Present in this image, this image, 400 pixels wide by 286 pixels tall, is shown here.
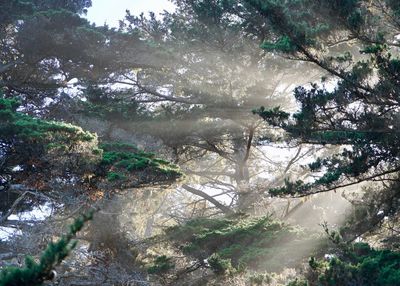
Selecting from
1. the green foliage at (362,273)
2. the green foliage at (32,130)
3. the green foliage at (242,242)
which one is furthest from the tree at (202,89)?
the green foliage at (362,273)

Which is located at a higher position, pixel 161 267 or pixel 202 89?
pixel 202 89

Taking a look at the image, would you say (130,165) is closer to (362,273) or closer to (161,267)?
(161,267)

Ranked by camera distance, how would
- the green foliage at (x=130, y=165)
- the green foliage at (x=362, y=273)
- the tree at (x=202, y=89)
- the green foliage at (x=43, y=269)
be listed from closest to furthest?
the green foliage at (x=43, y=269), the green foliage at (x=362, y=273), the green foliage at (x=130, y=165), the tree at (x=202, y=89)

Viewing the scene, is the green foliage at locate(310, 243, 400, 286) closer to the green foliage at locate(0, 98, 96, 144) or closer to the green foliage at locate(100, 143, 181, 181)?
the green foliage at locate(100, 143, 181, 181)

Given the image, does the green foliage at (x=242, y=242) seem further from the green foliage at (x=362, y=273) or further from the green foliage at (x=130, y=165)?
the green foliage at (x=362, y=273)

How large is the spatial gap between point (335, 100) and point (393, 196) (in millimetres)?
2402

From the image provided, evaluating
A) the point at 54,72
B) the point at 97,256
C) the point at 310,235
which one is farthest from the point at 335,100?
the point at 54,72

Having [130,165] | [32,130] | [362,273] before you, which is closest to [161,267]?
[130,165]

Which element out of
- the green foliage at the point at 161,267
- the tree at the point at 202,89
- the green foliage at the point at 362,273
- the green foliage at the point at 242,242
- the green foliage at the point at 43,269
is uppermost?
the tree at the point at 202,89

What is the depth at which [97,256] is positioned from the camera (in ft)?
31.8

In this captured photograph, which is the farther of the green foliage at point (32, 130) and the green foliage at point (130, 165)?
the green foliage at point (130, 165)

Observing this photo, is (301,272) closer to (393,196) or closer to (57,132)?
(393,196)

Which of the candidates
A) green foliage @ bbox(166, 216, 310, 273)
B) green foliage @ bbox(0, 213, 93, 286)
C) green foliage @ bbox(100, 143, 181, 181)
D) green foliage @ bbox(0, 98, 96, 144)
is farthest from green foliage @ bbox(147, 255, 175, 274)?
green foliage @ bbox(0, 213, 93, 286)

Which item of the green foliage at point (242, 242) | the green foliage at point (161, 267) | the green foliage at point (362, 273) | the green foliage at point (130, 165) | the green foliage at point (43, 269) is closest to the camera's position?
the green foliage at point (43, 269)
